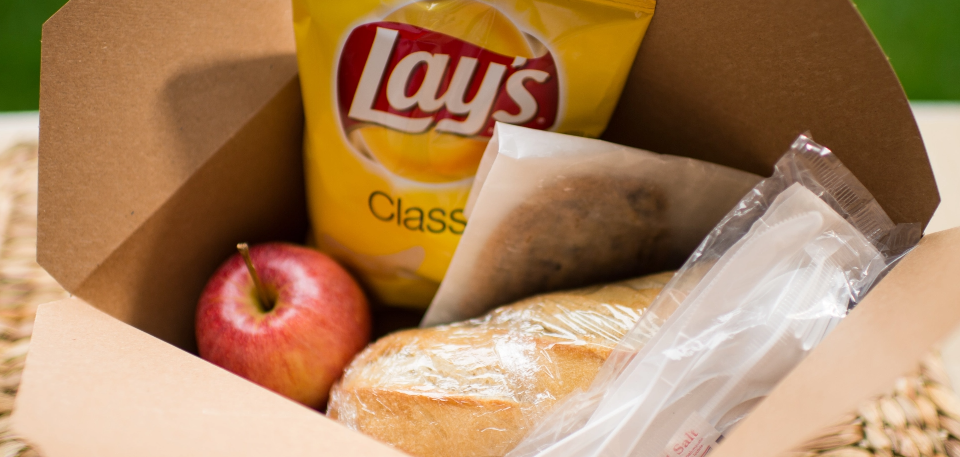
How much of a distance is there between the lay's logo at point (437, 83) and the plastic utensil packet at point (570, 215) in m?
0.05

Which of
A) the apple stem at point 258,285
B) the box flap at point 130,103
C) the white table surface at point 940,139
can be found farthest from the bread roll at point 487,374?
the white table surface at point 940,139

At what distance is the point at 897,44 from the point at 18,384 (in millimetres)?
1713

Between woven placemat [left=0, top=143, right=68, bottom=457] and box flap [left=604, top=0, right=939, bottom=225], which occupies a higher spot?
box flap [left=604, top=0, right=939, bottom=225]

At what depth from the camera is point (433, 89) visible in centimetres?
61

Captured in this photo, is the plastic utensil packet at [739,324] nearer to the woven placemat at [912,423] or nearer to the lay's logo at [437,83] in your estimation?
the woven placemat at [912,423]

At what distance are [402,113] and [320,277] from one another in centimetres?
23

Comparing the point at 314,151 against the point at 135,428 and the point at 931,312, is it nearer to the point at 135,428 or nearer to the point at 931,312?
the point at 135,428

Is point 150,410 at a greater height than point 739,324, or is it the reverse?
point 739,324

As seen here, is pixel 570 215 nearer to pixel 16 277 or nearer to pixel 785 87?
pixel 785 87

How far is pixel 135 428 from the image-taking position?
0.38 m

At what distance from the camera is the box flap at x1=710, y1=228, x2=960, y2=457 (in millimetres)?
315

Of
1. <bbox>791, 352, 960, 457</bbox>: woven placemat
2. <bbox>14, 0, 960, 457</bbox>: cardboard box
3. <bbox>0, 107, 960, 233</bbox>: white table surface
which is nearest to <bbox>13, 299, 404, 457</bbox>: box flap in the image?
<bbox>14, 0, 960, 457</bbox>: cardboard box

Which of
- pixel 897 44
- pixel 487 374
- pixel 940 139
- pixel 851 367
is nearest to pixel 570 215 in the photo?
pixel 487 374

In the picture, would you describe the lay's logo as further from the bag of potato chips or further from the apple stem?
the apple stem
